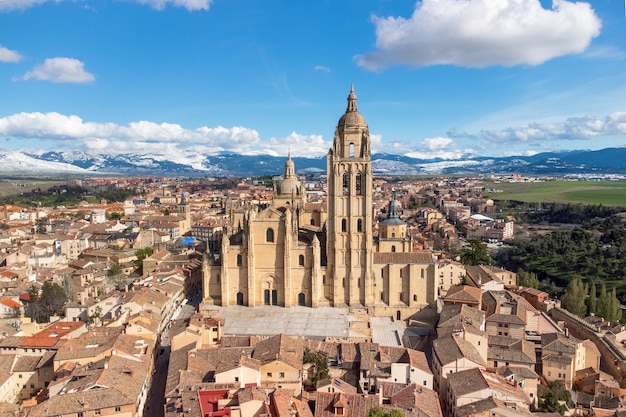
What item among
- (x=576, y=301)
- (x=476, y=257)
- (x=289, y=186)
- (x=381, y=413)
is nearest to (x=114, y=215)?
(x=289, y=186)

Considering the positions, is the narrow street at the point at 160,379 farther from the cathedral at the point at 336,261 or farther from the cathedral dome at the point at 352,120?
the cathedral dome at the point at 352,120

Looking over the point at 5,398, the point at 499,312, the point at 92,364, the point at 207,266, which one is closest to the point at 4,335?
the point at 5,398

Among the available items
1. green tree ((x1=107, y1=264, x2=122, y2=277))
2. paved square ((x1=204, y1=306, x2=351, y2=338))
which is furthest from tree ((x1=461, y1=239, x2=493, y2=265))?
green tree ((x1=107, y1=264, x2=122, y2=277))

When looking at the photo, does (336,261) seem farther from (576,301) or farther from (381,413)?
(576,301)

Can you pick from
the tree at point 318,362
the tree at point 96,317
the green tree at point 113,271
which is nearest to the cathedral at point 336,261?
the tree at point 96,317

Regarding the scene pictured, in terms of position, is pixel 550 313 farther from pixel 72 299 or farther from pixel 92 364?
pixel 72 299

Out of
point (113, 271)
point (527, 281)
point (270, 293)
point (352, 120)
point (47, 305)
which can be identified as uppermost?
point (352, 120)

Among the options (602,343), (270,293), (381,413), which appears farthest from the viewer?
(270,293)

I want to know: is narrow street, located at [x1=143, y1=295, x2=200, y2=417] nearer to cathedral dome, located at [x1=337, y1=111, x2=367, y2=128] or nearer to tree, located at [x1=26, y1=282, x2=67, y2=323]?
tree, located at [x1=26, y1=282, x2=67, y2=323]
